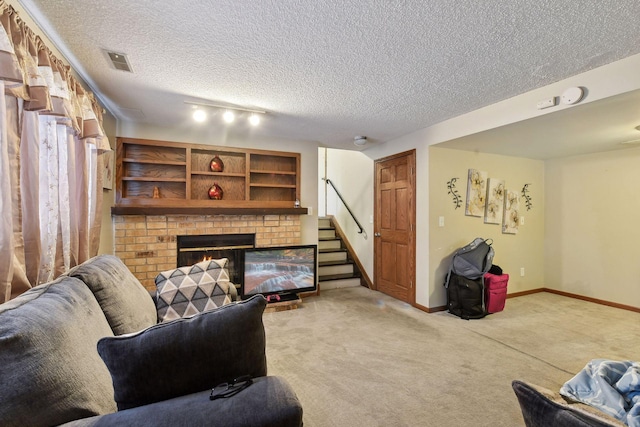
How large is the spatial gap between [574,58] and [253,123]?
9.40 feet

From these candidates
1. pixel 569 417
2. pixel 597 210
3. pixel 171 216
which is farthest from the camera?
pixel 597 210

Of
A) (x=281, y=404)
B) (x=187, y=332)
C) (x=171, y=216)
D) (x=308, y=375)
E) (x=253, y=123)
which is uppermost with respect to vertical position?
(x=253, y=123)

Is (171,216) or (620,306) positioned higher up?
(171,216)

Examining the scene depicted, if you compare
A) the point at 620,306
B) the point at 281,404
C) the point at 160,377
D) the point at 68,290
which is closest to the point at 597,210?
the point at 620,306

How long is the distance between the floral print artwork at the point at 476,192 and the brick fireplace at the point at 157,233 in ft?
9.56

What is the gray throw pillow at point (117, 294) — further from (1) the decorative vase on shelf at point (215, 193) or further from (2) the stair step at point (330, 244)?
(2) the stair step at point (330, 244)

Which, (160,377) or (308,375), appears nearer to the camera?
(160,377)

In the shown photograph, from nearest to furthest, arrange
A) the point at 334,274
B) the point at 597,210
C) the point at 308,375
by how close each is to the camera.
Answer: the point at 308,375, the point at 597,210, the point at 334,274

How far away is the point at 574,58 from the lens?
2.01 metres

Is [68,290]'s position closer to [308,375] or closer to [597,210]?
[308,375]

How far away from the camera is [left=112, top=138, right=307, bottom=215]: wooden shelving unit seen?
3.51 m

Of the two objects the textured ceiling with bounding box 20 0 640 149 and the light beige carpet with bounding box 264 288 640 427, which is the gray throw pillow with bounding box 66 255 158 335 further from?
the textured ceiling with bounding box 20 0 640 149

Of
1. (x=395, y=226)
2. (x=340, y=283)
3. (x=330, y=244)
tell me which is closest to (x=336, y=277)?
(x=340, y=283)

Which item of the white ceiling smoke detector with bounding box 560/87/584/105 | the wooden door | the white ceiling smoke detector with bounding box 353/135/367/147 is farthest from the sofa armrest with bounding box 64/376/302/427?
the white ceiling smoke detector with bounding box 353/135/367/147
